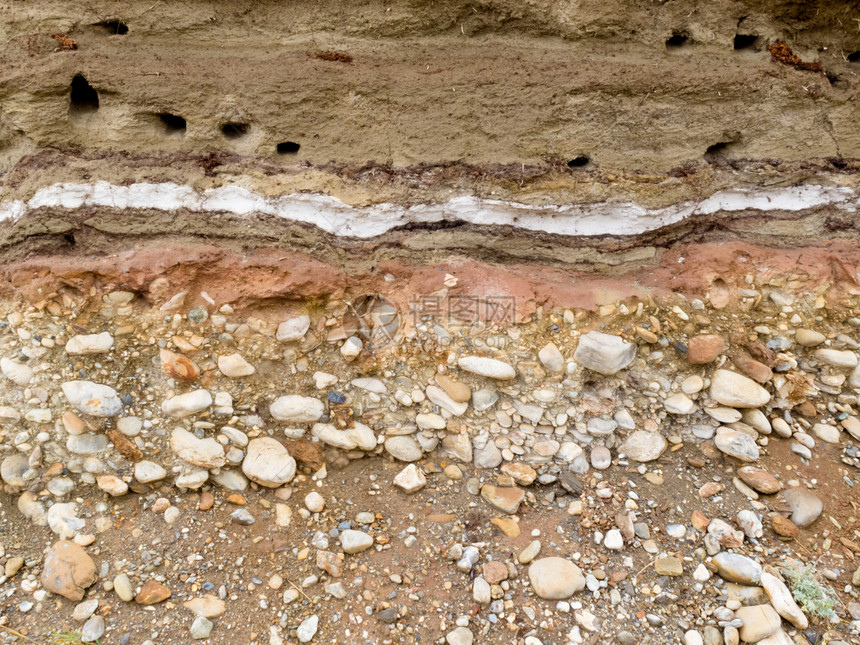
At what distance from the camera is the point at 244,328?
225 cm

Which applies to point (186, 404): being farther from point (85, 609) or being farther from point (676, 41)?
point (676, 41)

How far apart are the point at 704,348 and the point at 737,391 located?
0.72ft

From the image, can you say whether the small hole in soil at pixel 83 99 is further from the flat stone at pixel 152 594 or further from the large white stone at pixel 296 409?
the flat stone at pixel 152 594

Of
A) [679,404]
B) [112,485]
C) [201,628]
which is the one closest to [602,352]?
[679,404]

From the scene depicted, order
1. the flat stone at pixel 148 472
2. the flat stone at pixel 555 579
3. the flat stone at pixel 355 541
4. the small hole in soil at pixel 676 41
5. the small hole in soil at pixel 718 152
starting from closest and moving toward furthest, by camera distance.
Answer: the flat stone at pixel 555 579 < the flat stone at pixel 355 541 < the flat stone at pixel 148 472 < the small hole in soil at pixel 676 41 < the small hole in soil at pixel 718 152

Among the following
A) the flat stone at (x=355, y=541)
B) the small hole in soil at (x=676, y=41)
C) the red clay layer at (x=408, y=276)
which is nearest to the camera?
the flat stone at (x=355, y=541)

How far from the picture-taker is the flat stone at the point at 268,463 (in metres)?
2.13

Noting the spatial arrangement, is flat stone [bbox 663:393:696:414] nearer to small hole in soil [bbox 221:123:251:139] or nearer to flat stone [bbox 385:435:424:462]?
flat stone [bbox 385:435:424:462]

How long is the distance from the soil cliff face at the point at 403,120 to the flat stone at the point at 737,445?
0.82 metres

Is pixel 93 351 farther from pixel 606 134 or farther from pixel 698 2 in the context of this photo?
pixel 698 2

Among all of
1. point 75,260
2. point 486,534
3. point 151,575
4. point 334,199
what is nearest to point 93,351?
point 75,260

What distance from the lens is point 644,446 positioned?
87.9 inches

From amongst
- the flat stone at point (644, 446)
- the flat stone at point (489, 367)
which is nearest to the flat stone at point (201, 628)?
the flat stone at point (489, 367)

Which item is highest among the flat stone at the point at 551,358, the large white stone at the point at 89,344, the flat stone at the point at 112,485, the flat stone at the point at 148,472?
the large white stone at the point at 89,344
